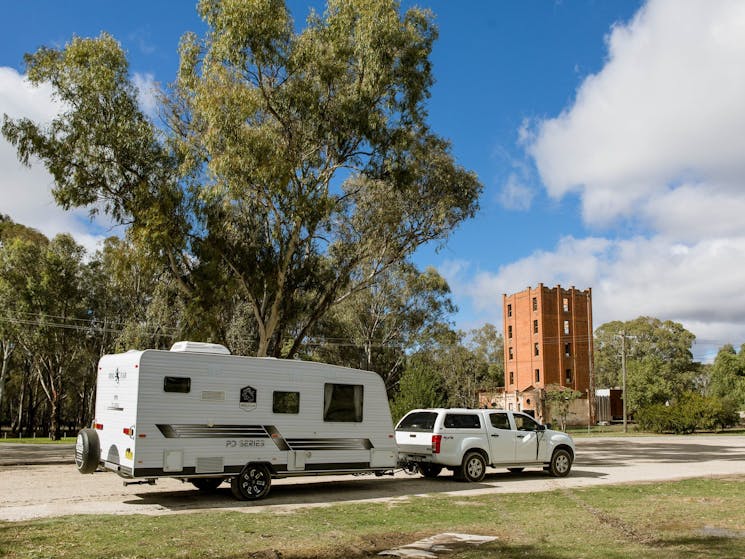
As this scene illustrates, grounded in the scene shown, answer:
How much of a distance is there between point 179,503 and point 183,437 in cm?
138

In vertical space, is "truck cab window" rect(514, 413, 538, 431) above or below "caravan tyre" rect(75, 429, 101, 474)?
above

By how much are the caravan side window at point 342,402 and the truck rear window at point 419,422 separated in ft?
7.78

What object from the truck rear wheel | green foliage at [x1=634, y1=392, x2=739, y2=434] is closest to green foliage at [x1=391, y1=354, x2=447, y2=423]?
the truck rear wheel

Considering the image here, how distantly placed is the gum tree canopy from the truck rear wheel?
962 centimetres

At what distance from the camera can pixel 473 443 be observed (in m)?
16.5

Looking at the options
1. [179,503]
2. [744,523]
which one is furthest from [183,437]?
[744,523]

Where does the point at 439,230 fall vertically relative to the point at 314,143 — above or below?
below

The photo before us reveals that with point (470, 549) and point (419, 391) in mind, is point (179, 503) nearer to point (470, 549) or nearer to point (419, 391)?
point (470, 549)

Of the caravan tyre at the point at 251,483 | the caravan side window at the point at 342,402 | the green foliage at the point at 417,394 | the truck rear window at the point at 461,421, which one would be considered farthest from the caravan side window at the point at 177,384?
the green foliage at the point at 417,394

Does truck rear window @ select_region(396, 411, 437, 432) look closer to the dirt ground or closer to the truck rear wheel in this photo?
the truck rear wheel

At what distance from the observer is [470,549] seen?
8.40 metres

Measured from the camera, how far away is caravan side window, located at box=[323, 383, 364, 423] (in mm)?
14500

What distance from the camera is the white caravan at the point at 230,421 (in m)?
12.3

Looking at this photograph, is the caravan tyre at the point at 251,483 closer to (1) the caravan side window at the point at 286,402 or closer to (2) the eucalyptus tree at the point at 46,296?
(1) the caravan side window at the point at 286,402
